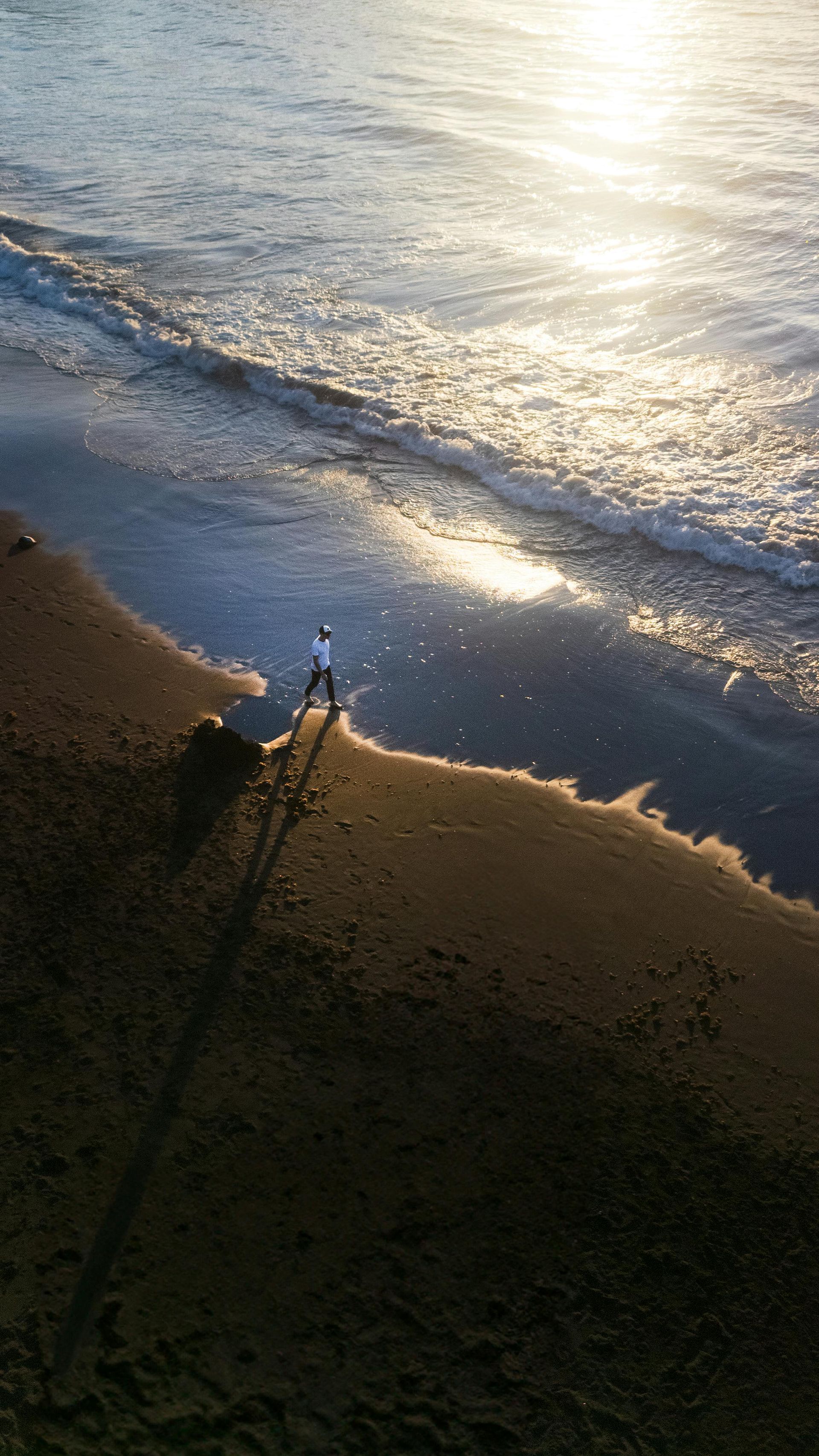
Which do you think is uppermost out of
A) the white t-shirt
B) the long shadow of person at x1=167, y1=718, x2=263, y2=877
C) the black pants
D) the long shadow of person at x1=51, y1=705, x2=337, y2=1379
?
the white t-shirt

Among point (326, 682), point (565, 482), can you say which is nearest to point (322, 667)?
point (326, 682)

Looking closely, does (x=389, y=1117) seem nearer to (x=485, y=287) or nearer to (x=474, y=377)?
(x=474, y=377)

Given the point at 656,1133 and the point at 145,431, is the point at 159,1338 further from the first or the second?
the point at 145,431

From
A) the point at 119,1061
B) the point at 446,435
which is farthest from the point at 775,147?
the point at 119,1061

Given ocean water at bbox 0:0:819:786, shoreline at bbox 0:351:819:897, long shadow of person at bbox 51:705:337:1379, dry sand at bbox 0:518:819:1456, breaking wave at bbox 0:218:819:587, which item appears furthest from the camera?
ocean water at bbox 0:0:819:786

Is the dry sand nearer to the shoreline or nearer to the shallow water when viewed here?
the shoreline

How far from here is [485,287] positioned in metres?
19.2

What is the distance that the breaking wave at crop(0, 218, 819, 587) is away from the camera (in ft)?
40.1

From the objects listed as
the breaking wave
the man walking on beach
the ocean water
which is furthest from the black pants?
the breaking wave

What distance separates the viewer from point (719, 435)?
47.5ft

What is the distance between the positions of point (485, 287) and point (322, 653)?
1341 centimetres

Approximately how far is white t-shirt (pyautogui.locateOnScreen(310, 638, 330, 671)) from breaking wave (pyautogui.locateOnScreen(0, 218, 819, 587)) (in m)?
5.51

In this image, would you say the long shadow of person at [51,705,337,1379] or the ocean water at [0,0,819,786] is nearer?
the long shadow of person at [51,705,337,1379]

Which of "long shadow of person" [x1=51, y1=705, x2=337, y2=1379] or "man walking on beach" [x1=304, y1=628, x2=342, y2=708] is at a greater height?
"man walking on beach" [x1=304, y1=628, x2=342, y2=708]
